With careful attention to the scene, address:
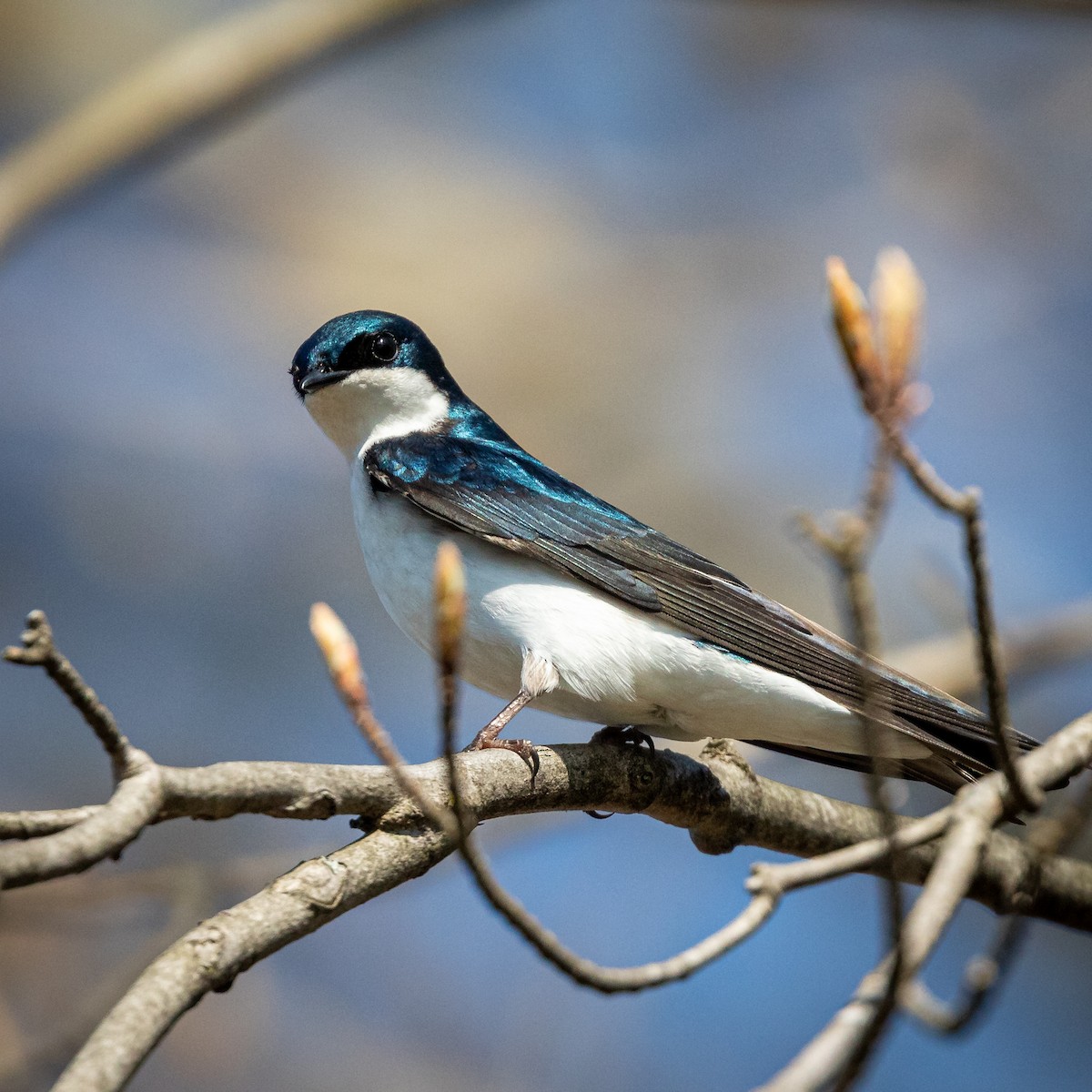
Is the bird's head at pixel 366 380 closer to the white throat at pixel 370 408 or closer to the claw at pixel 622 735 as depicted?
the white throat at pixel 370 408

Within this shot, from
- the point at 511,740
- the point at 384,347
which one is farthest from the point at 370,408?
the point at 511,740

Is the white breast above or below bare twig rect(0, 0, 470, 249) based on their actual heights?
below

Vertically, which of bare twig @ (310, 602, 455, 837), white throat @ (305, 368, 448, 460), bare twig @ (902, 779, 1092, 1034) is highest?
white throat @ (305, 368, 448, 460)

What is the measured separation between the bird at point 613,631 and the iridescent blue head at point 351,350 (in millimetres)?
322

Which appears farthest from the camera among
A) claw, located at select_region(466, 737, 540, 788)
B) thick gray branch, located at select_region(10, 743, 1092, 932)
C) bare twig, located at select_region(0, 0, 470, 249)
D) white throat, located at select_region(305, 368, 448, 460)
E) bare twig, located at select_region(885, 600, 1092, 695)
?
bare twig, located at select_region(885, 600, 1092, 695)

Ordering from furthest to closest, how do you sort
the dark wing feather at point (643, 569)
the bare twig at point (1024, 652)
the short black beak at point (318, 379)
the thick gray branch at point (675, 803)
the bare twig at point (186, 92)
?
1. the bare twig at point (1024, 652)
2. the bare twig at point (186, 92)
3. the short black beak at point (318, 379)
4. the dark wing feather at point (643, 569)
5. the thick gray branch at point (675, 803)

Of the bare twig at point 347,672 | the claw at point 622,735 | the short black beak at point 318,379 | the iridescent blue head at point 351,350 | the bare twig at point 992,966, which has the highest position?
the iridescent blue head at point 351,350

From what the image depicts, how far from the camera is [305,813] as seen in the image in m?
2.32

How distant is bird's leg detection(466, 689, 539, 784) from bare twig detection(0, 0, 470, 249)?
2405 mm

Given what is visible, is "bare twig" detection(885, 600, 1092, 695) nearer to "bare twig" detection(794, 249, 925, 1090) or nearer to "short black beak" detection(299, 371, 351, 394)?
"short black beak" detection(299, 371, 351, 394)

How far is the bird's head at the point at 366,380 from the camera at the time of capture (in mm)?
4234

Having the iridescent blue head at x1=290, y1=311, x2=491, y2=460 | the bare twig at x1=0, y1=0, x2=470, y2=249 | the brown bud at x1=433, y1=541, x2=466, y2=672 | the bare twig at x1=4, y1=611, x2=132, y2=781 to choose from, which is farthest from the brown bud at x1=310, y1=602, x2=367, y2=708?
the bare twig at x1=0, y1=0, x2=470, y2=249

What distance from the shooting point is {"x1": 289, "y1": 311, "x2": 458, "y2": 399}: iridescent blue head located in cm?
422

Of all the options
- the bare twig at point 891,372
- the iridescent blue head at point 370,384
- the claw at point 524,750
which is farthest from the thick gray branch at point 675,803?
the iridescent blue head at point 370,384
